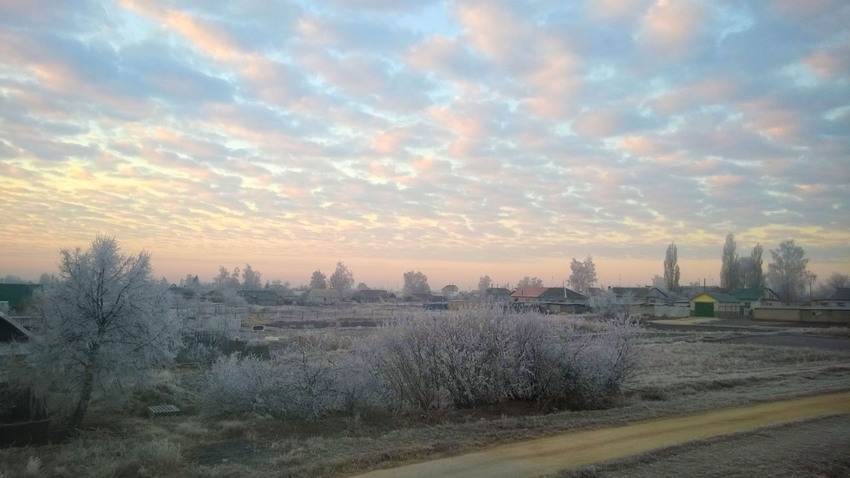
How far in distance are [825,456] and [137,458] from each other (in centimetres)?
1058

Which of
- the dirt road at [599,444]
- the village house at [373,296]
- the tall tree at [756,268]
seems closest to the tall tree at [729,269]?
the tall tree at [756,268]

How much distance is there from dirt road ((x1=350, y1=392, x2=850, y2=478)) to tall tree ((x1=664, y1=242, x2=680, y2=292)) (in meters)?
113

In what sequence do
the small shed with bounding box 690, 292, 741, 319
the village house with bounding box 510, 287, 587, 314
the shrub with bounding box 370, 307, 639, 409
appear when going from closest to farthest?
the shrub with bounding box 370, 307, 639, 409 → the small shed with bounding box 690, 292, 741, 319 → the village house with bounding box 510, 287, 587, 314

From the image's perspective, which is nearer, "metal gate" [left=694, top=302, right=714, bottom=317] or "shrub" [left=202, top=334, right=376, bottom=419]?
"shrub" [left=202, top=334, right=376, bottom=419]

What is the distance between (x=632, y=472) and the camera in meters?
7.95

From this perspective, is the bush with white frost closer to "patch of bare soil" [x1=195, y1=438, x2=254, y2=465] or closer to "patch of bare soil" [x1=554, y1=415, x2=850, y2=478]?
"patch of bare soil" [x1=195, y1=438, x2=254, y2=465]

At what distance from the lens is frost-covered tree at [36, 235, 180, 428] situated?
41.7 feet

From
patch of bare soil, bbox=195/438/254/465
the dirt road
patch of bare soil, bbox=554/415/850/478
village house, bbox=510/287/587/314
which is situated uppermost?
village house, bbox=510/287/587/314

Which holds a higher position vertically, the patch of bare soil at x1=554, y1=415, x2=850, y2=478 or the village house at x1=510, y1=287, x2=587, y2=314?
the village house at x1=510, y1=287, x2=587, y2=314

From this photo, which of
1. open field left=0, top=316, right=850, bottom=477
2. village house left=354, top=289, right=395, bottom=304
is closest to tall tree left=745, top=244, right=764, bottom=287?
village house left=354, top=289, right=395, bottom=304

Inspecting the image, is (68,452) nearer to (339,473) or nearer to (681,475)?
(339,473)

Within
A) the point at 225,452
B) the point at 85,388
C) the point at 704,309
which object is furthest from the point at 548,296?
the point at 225,452

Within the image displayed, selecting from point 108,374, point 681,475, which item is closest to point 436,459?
point 681,475

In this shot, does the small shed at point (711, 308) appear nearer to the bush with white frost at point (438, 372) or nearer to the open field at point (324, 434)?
the open field at point (324, 434)
